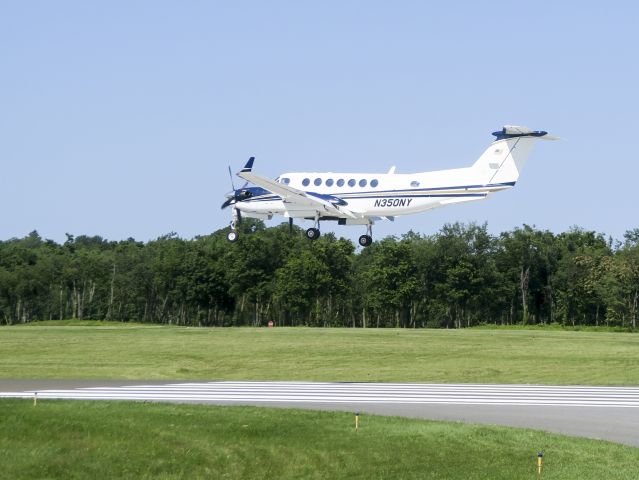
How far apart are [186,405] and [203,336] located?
33.2m

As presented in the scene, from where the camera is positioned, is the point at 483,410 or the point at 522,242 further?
the point at 522,242

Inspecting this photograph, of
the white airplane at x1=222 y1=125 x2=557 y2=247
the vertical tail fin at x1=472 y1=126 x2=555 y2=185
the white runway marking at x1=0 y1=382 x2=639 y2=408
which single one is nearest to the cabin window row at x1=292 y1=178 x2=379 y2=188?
the white airplane at x1=222 y1=125 x2=557 y2=247

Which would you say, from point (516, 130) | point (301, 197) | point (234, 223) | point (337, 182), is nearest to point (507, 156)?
point (516, 130)

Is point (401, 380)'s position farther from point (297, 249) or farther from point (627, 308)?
point (297, 249)

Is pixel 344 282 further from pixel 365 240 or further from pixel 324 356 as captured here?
pixel 324 356

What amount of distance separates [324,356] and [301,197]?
12526mm

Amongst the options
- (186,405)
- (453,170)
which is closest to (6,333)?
(453,170)

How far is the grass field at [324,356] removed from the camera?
40.1m

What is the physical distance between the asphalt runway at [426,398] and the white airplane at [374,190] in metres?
18.9

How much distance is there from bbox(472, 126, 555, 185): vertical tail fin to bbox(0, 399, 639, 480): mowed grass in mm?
30022

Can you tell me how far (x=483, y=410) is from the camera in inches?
1061

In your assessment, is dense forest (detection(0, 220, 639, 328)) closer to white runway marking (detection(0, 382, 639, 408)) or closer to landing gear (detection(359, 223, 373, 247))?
landing gear (detection(359, 223, 373, 247))

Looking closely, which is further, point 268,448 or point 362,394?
point 362,394

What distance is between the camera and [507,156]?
52.1 m
